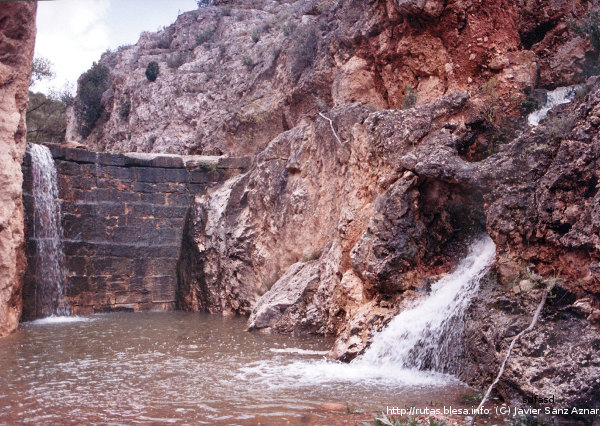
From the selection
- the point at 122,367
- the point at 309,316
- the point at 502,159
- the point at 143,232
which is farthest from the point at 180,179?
the point at 502,159

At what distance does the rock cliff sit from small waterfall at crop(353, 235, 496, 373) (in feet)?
0.85

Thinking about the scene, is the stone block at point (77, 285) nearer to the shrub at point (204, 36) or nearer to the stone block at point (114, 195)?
the stone block at point (114, 195)

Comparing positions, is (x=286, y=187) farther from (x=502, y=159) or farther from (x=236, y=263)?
(x=502, y=159)

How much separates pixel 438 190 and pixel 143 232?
29.1 ft

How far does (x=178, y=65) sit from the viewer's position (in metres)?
22.5

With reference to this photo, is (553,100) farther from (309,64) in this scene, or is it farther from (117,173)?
(117,173)

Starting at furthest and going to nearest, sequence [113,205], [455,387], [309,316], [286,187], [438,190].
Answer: [113,205], [286,187], [309,316], [438,190], [455,387]

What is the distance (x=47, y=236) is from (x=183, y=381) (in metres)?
7.97

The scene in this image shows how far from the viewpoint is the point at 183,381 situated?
5.87m

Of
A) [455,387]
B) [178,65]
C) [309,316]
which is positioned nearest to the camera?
[455,387]

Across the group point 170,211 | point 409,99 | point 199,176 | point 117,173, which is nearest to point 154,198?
point 170,211

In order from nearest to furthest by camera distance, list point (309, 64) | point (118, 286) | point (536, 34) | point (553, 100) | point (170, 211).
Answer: point (553, 100)
point (536, 34)
point (118, 286)
point (170, 211)
point (309, 64)

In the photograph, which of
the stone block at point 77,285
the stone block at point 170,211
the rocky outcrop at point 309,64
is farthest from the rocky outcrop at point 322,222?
the stone block at point 77,285

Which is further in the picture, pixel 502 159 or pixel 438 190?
pixel 438 190
